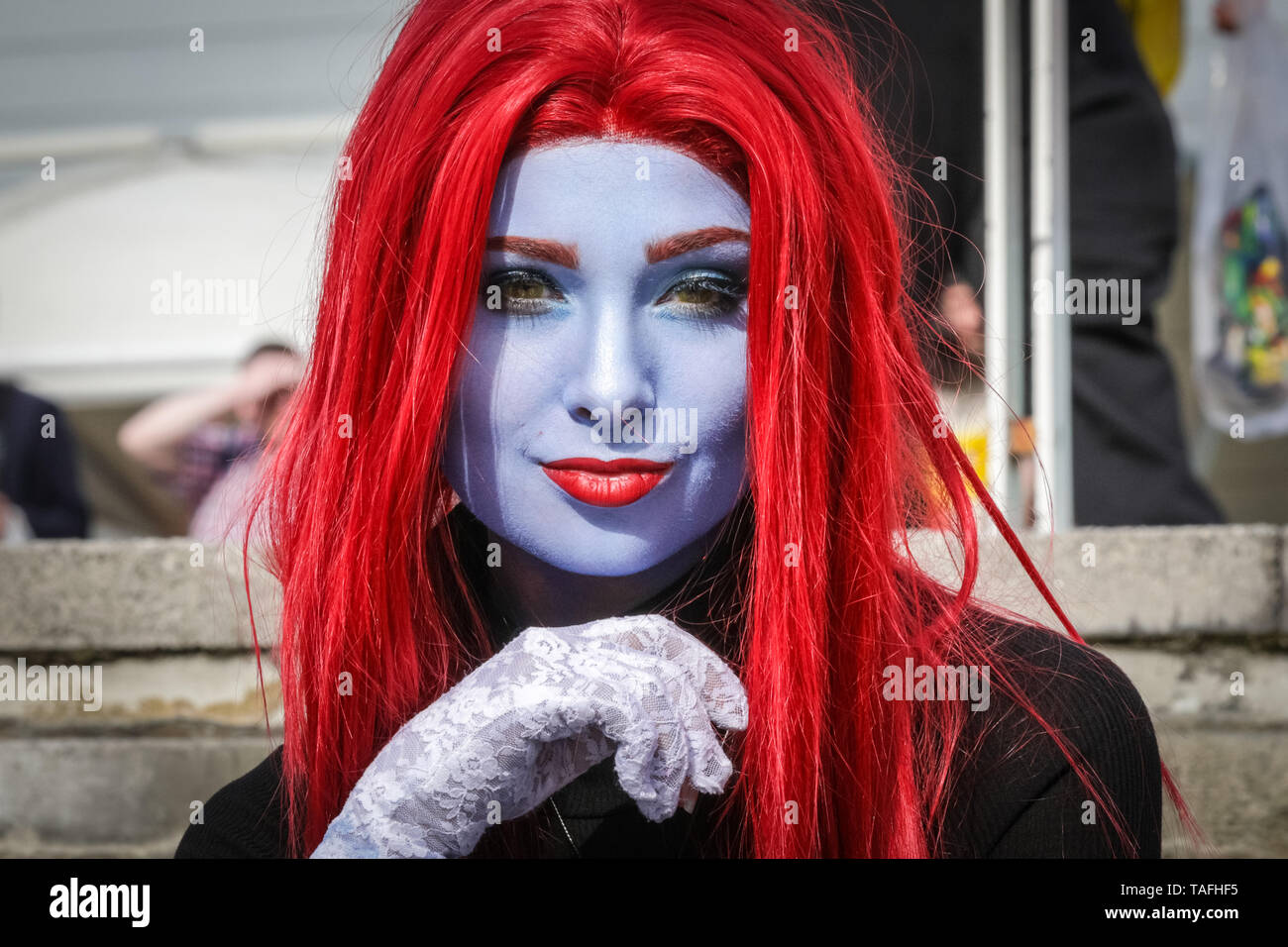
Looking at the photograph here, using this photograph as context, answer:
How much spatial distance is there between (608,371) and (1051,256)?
5.07ft

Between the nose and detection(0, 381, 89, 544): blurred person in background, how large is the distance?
2170 millimetres

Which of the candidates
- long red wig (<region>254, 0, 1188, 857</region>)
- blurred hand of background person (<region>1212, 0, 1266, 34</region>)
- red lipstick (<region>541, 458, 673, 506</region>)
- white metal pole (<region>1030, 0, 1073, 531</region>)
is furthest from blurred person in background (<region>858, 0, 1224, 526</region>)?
red lipstick (<region>541, 458, 673, 506</region>)

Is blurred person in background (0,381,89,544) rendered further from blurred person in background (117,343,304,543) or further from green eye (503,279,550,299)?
green eye (503,279,550,299)

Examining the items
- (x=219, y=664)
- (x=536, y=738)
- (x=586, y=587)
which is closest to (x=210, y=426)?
(x=219, y=664)

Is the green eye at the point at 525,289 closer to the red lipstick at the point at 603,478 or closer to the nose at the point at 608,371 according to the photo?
the nose at the point at 608,371

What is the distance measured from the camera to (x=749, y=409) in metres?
1.19

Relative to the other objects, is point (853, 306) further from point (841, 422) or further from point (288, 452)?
point (288, 452)

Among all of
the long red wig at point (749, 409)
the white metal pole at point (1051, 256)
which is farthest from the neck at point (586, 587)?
the white metal pole at point (1051, 256)

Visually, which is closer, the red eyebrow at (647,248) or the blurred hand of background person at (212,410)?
the red eyebrow at (647,248)

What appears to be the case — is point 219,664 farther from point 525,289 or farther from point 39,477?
point 39,477

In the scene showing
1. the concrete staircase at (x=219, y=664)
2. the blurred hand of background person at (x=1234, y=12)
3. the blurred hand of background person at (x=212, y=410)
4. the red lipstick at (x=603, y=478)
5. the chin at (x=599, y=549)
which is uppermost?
the blurred hand of background person at (x=1234, y=12)

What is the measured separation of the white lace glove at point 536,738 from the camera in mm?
1040

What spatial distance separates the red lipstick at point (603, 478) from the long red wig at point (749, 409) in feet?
0.42

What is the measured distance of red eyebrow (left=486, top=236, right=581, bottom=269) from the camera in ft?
3.73
